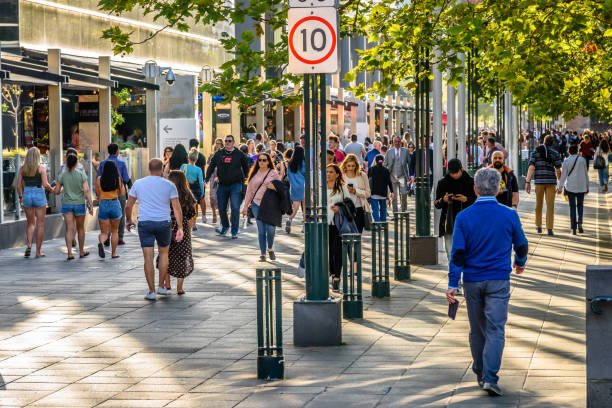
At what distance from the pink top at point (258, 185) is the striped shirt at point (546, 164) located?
22.2 feet

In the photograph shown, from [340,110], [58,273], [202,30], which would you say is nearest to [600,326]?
[58,273]

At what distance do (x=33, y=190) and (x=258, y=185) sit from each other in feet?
12.9

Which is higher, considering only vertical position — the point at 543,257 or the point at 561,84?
the point at 561,84

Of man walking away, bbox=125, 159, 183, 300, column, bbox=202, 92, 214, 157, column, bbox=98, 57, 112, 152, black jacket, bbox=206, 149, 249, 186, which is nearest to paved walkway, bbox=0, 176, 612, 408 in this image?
man walking away, bbox=125, 159, 183, 300

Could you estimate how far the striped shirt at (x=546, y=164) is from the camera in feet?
71.1

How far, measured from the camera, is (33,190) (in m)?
18.2

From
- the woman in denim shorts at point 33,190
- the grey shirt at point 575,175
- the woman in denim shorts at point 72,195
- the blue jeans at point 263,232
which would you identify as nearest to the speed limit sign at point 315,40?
the blue jeans at point 263,232

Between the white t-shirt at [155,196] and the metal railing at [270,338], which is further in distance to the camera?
the white t-shirt at [155,196]

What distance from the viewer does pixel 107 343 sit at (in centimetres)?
1024

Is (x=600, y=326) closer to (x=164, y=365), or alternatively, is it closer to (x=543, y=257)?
(x=164, y=365)

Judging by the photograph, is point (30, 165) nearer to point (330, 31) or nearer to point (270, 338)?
point (330, 31)

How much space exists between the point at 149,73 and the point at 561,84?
649 inches

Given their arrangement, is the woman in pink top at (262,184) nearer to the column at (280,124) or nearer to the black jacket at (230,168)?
the black jacket at (230,168)

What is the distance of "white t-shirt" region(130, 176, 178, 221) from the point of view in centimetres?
1305
